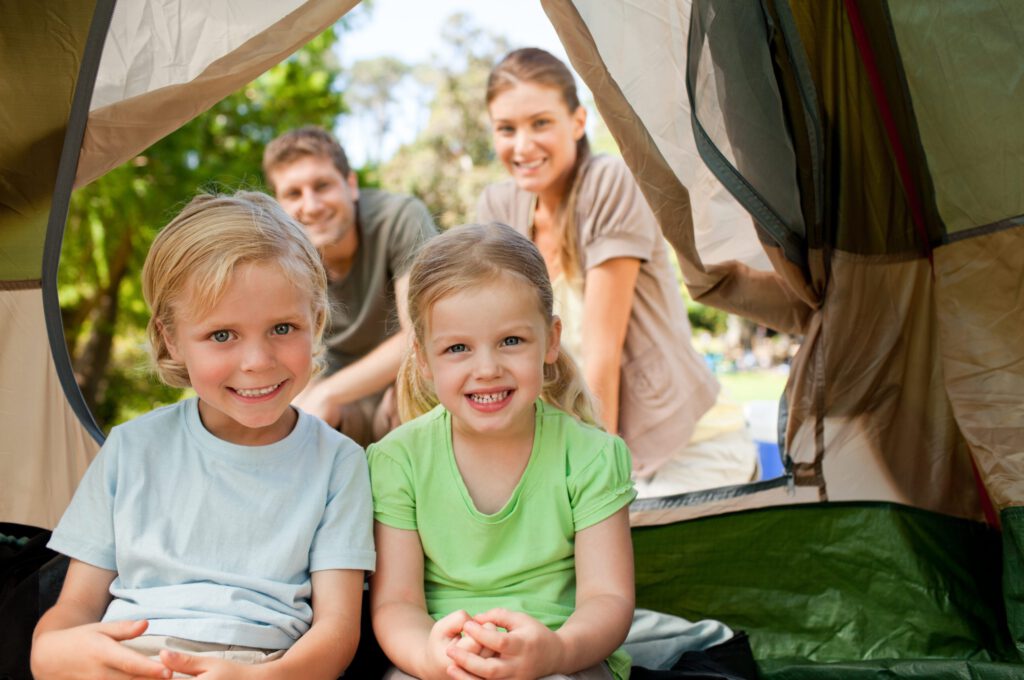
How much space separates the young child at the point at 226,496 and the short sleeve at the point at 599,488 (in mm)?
339

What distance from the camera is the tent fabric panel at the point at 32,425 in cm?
198

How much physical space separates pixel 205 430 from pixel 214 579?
25cm

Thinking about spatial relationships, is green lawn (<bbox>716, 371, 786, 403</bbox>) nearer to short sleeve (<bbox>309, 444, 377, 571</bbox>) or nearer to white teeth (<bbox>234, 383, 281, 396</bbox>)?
short sleeve (<bbox>309, 444, 377, 571</bbox>)

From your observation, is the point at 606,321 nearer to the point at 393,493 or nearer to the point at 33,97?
the point at 393,493

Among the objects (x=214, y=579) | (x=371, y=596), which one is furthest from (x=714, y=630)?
(x=214, y=579)

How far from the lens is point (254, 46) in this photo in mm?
1983

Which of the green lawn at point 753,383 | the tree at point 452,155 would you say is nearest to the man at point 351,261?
the green lawn at point 753,383

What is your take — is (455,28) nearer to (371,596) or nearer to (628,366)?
(628,366)

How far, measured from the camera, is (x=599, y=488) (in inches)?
66.9

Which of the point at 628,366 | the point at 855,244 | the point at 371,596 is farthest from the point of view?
the point at 628,366

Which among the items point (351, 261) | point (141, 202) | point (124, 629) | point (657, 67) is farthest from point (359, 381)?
point (141, 202)

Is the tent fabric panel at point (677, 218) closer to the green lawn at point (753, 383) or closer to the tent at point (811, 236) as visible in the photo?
the tent at point (811, 236)

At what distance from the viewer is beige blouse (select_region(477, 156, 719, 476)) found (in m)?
2.83

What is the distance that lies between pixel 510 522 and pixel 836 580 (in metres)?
0.89
